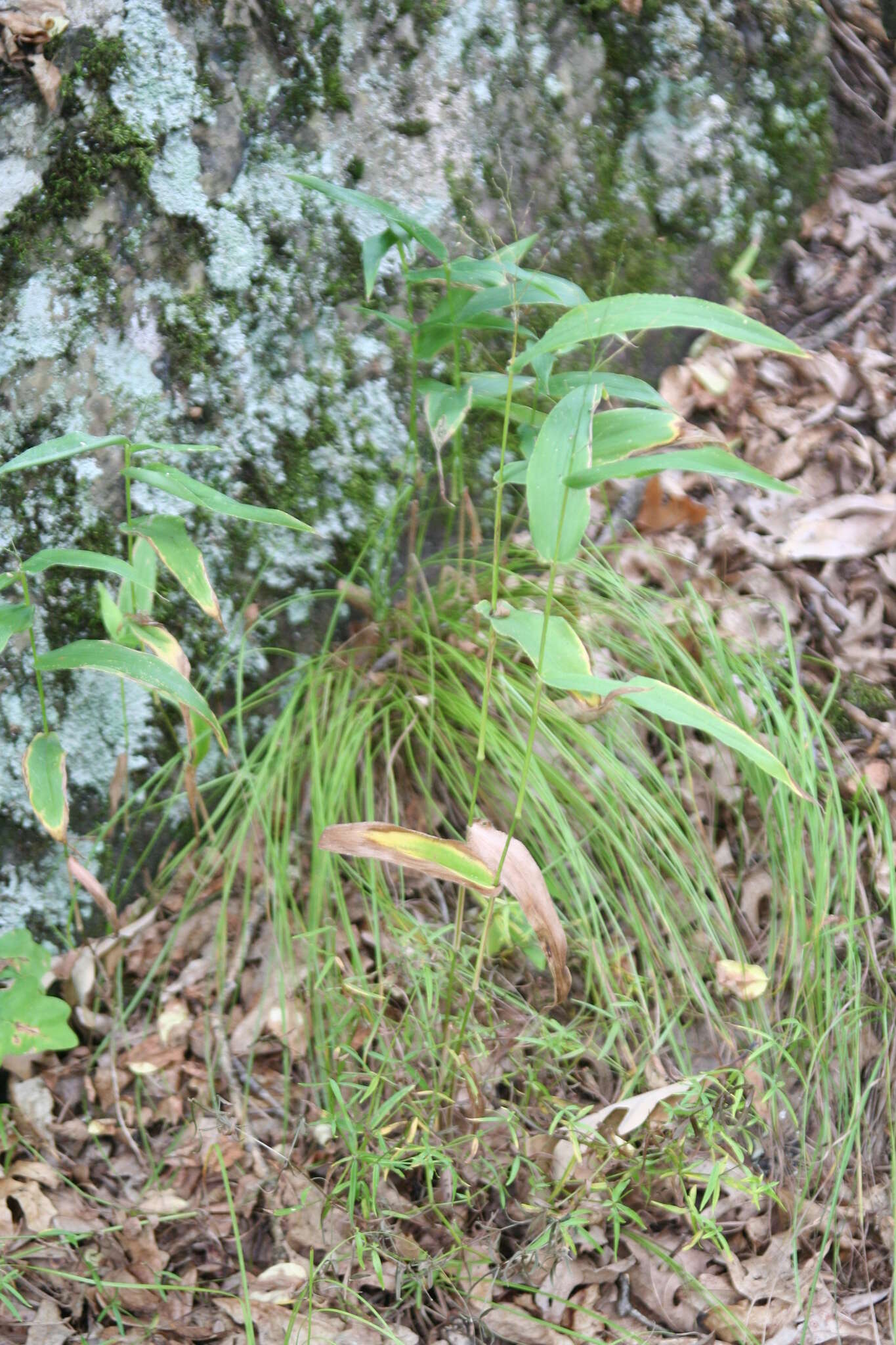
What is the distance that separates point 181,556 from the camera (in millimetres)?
1166

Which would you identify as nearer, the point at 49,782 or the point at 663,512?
the point at 49,782

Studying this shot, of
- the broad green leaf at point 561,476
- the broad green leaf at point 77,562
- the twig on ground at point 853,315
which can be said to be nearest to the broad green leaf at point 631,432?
the broad green leaf at point 561,476

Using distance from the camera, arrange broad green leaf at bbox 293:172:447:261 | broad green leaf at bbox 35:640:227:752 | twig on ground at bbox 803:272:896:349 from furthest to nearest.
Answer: twig on ground at bbox 803:272:896:349, broad green leaf at bbox 293:172:447:261, broad green leaf at bbox 35:640:227:752

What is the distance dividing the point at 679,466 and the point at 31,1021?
1133 mm

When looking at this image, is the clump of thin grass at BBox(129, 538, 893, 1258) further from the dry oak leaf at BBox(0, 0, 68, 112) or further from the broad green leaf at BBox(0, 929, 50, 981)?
A: the dry oak leaf at BBox(0, 0, 68, 112)

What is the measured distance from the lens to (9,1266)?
50.2 inches

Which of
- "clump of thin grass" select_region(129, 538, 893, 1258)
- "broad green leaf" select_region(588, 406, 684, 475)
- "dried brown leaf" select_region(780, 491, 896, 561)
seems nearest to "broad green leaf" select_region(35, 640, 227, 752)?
"clump of thin grass" select_region(129, 538, 893, 1258)

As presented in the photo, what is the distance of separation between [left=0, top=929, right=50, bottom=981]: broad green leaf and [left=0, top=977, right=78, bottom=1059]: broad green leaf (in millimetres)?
27

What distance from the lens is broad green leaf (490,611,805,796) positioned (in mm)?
957

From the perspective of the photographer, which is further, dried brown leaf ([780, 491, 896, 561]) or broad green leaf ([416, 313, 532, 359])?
dried brown leaf ([780, 491, 896, 561])

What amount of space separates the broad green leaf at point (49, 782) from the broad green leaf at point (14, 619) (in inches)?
6.1

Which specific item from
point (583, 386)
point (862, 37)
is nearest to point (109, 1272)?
point (583, 386)

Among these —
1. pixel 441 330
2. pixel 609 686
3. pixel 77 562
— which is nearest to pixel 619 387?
pixel 441 330

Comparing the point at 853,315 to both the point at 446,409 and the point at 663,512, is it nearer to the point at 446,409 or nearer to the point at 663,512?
the point at 663,512
